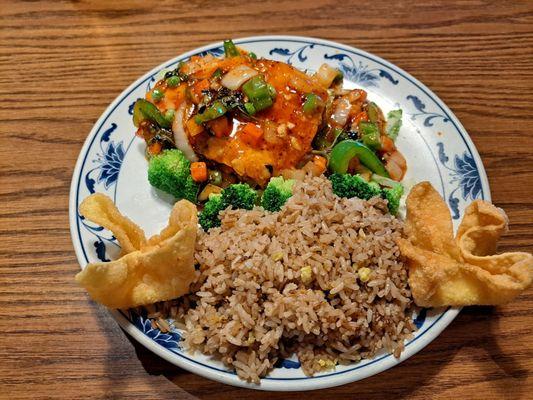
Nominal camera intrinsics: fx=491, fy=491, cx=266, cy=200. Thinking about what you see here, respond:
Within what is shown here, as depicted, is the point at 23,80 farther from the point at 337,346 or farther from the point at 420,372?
the point at 420,372

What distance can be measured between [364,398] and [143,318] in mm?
1316

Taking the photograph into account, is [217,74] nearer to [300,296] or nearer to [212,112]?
[212,112]

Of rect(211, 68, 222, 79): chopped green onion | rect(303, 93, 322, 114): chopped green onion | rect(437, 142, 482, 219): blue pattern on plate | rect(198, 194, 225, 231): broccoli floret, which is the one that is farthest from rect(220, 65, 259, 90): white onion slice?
rect(437, 142, 482, 219): blue pattern on plate

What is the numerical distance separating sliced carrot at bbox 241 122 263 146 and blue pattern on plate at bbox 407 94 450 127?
4.07ft

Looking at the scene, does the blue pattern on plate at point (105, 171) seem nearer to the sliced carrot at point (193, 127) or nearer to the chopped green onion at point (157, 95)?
the chopped green onion at point (157, 95)

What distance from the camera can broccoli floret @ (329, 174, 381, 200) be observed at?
3.21m

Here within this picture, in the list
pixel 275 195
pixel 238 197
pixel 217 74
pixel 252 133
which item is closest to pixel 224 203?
pixel 238 197

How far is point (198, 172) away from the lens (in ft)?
11.2

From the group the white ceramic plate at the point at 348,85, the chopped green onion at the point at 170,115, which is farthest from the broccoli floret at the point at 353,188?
the chopped green onion at the point at 170,115

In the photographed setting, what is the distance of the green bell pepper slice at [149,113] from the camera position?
348cm

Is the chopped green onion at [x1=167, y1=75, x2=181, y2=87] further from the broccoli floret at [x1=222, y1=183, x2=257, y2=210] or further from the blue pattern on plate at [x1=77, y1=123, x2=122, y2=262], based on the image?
the broccoli floret at [x1=222, y1=183, x2=257, y2=210]

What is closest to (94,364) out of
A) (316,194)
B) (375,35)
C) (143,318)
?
(143,318)

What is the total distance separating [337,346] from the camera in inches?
103

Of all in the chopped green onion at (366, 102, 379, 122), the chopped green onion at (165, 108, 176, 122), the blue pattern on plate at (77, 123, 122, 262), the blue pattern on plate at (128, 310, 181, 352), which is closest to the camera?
the blue pattern on plate at (128, 310, 181, 352)
